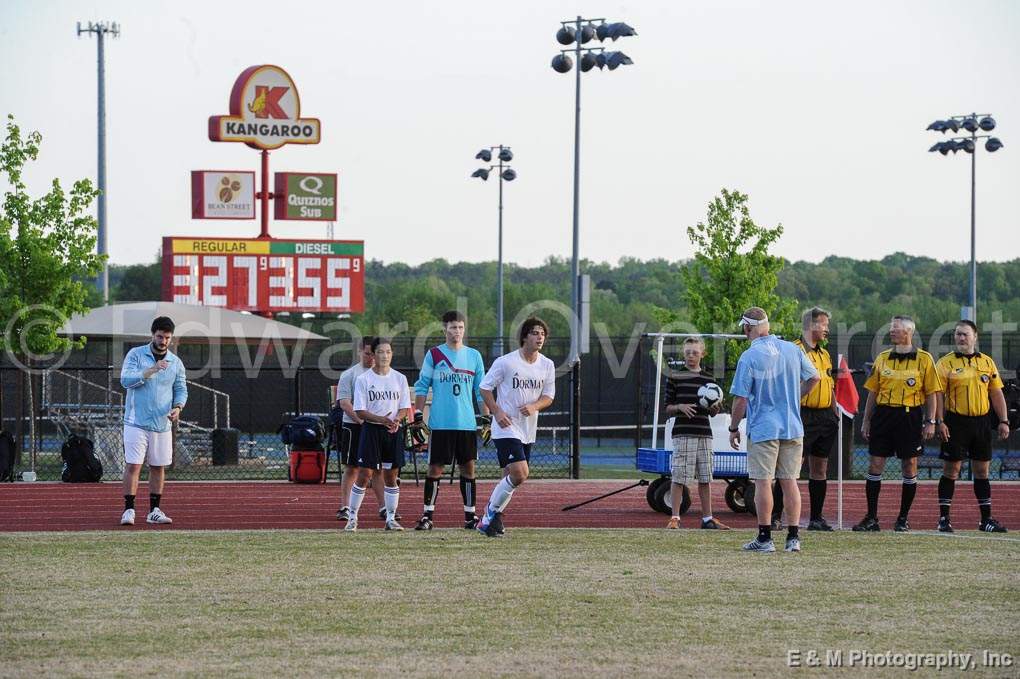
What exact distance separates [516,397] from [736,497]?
13.0 feet

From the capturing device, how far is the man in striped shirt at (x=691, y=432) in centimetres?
1323

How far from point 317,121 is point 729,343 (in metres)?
12.2

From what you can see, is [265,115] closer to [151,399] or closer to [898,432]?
[151,399]

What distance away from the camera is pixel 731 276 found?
30312 millimetres

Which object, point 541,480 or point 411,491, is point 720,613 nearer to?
point 411,491

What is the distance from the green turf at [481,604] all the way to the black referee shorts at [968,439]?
3.78 ft

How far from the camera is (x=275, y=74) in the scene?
3553 centimetres

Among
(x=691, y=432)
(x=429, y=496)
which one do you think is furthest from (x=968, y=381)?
(x=429, y=496)

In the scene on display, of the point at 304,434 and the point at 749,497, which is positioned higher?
the point at 304,434

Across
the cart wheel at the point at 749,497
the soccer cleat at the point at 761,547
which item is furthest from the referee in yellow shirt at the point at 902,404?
the soccer cleat at the point at 761,547

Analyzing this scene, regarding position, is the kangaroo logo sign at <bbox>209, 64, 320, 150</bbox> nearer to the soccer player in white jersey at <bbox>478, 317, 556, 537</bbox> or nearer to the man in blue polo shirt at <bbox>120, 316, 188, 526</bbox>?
the man in blue polo shirt at <bbox>120, 316, 188, 526</bbox>

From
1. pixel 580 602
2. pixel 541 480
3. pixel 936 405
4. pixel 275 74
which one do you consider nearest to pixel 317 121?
pixel 275 74

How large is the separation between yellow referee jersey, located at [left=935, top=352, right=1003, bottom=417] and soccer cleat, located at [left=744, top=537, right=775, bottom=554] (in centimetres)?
288

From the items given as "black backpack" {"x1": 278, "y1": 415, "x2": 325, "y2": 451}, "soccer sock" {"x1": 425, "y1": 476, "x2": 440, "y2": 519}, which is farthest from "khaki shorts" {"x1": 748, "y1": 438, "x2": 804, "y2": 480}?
"black backpack" {"x1": 278, "y1": 415, "x2": 325, "y2": 451}
